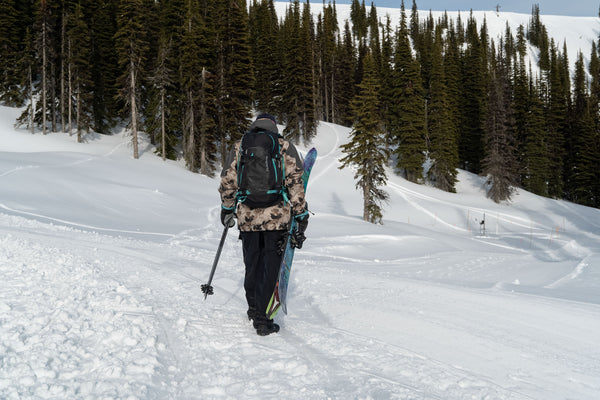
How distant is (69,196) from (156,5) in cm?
4433

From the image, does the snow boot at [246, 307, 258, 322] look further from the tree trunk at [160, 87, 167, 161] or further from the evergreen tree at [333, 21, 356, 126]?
the evergreen tree at [333, 21, 356, 126]

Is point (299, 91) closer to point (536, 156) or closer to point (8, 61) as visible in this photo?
point (536, 156)

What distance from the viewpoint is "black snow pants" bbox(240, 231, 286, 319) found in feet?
13.9

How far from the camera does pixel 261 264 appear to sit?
172 inches

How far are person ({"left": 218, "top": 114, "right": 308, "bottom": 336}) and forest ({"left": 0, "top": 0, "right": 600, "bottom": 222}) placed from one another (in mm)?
20401

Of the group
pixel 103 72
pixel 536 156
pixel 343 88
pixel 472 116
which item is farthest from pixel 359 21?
pixel 103 72

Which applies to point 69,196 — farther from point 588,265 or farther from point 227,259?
point 588,265

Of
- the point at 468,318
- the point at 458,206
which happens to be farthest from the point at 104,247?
the point at 458,206

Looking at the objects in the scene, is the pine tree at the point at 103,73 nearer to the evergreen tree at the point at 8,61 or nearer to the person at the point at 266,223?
the evergreen tree at the point at 8,61

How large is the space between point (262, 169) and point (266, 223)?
595 mm

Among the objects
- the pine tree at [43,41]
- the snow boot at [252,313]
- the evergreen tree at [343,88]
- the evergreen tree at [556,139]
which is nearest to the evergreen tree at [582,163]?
the evergreen tree at [556,139]

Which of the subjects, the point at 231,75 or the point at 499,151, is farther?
the point at 499,151

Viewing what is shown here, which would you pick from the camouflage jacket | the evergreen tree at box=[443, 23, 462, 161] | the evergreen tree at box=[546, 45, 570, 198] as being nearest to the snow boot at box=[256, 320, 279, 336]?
the camouflage jacket

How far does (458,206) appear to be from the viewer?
35.8 metres
